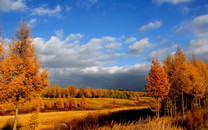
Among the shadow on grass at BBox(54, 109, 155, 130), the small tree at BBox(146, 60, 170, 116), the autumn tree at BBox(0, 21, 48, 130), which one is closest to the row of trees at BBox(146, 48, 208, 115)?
the small tree at BBox(146, 60, 170, 116)

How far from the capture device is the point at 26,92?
15.0 metres

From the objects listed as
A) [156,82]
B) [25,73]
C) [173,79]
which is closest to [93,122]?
[25,73]

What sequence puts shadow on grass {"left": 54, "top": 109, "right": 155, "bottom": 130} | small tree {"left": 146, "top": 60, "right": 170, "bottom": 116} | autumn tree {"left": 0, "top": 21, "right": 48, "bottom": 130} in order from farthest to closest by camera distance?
small tree {"left": 146, "top": 60, "right": 170, "bottom": 116} < autumn tree {"left": 0, "top": 21, "right": 48, "bottom": 130} < shadow on grass {"left": 54, "top": 109, "right": 155, "bottom": 130}

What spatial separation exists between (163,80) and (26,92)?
57.9ft

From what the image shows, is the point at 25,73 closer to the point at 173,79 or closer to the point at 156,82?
the point at 156,82

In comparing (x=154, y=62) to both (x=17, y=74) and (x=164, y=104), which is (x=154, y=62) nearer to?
(x=164, y=104)

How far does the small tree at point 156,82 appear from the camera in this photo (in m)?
23.4

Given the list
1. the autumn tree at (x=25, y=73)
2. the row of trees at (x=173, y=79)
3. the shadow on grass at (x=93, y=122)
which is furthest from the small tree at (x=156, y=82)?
the autumn tree at (x=25, y=73)

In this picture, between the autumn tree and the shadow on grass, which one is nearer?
the shadow on grass

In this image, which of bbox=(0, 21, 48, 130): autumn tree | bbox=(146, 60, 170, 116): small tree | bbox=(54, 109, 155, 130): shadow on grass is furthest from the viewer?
bbox=(146, 60, 170, 116): small tree

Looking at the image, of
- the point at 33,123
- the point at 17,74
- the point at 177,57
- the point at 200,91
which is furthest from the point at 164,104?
the point at 17,74

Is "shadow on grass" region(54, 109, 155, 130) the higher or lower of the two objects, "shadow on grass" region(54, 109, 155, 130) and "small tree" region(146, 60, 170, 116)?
the lower

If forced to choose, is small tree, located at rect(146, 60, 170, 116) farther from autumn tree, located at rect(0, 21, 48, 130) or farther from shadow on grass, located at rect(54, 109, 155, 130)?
autumn tree, located at rect(0, 21, 48, 130)

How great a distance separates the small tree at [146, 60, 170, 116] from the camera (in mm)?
23438
